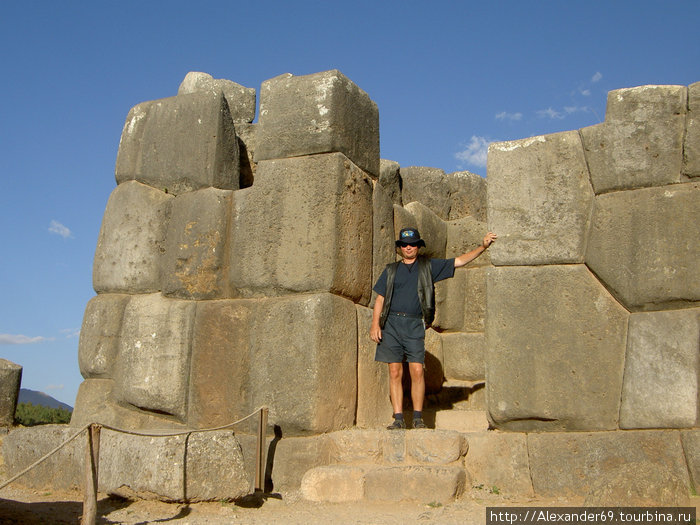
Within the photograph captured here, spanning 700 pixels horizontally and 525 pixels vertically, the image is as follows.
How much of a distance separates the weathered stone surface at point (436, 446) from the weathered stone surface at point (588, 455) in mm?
453

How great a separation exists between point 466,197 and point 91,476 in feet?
17.1

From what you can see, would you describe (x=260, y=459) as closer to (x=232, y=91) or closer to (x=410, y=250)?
(x=410, y=250)

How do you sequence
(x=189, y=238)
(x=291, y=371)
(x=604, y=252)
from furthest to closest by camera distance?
(x=189, y=238)
(x=291, y=371)
(x=604, y=252)

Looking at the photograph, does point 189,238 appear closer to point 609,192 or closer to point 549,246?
point 549,246

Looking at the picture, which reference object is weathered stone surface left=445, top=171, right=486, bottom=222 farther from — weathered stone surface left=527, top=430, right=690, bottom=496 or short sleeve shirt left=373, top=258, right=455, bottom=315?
weathered stone surface left=527, top=430, right=690, bottom=496

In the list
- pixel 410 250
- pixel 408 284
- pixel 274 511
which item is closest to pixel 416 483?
pixel 274 511

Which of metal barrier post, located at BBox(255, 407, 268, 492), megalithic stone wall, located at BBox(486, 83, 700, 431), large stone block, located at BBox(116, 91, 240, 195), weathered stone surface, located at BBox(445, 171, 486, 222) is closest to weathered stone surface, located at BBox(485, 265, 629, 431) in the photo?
megalithic stone wall, located at BBox(486, 83, 700, 431)

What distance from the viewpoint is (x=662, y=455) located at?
13.9ft

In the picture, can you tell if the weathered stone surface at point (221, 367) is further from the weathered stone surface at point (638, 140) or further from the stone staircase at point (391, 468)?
the weathered stone surface at point (638, 140)

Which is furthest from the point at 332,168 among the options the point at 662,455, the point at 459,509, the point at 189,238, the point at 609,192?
the point at 662,455

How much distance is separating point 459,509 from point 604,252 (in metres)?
1.80

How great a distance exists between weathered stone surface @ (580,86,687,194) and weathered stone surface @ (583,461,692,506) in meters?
1.79

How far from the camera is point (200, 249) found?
19.0 ft

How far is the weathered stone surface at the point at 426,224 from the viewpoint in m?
6.53
